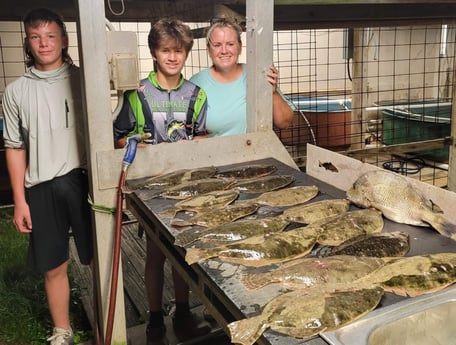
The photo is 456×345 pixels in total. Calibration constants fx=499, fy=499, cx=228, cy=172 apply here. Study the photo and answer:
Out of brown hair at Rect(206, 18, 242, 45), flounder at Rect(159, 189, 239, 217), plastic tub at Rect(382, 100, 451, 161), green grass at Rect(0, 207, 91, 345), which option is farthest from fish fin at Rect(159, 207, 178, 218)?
plastic tub at Rect(382, 100, 451, 161)

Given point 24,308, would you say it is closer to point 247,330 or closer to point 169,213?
point 169,213

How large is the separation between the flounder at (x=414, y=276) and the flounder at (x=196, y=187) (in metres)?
0.84

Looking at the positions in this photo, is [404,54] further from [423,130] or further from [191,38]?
[191,38]

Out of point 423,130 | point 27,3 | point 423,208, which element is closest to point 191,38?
point 27,3

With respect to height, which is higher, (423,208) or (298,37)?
(298,37)

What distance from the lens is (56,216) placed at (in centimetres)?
239

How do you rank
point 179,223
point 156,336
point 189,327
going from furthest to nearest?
point 189,327 < point 156,336 < point 179,223

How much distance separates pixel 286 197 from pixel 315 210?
176 millimetres

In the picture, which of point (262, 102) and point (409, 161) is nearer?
point (262, 102)

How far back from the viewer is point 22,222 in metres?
2.35

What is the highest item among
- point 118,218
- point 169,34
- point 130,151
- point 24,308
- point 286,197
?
point 169,34

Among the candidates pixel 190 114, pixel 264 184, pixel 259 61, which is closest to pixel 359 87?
pixel 259 61

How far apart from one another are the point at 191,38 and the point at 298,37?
22.0ft

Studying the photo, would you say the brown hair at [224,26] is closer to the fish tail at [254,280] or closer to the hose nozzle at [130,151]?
the hose nozzle at [130,151]
